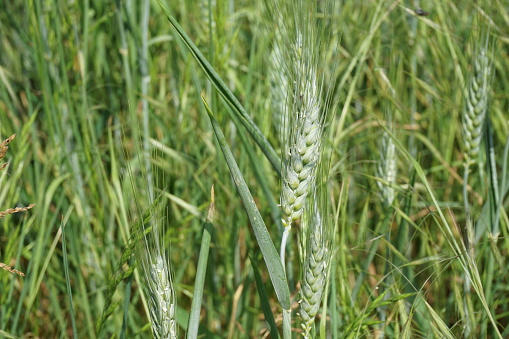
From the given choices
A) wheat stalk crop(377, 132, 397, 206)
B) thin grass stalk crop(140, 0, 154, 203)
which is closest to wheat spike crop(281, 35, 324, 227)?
wheat stalk crop(377, 132, 397, 206)

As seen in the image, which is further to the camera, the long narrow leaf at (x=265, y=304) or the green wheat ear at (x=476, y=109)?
the green wheat ear at (x=476, y=109)

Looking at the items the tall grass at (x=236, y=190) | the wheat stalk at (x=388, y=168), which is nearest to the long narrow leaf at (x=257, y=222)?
the tall grass at (x=236, y=190)

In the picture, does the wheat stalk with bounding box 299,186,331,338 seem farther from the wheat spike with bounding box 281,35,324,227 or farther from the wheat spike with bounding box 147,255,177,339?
the wheat spike with bounding box 147,255,177,339

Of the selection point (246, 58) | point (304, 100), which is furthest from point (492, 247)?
point (246, 58)

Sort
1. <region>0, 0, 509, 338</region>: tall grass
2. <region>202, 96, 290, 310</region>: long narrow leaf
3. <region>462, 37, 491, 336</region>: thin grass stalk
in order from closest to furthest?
<region>202, 96, 290, 310</region>: long narrow leaf → <region>0, 0, 509, 338</region>: tall grass → <region>462, 37, 491, 336</region>: thin grass stalk

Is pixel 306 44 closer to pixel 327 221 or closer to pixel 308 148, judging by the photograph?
pixel 308 148

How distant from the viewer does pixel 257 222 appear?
0.74 meters

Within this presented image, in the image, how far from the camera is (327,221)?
0.82 metres

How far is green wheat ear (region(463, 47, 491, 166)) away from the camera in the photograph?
45.4 inches

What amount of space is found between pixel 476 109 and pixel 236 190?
0.54 meters

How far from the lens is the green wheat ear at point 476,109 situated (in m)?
1.15

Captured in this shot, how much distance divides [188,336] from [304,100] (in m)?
0.36

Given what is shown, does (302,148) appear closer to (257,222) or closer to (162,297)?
(257,222)

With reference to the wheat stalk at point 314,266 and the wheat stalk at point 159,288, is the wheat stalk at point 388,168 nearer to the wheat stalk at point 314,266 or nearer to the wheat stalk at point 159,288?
the wheat stalk at point 314,266
